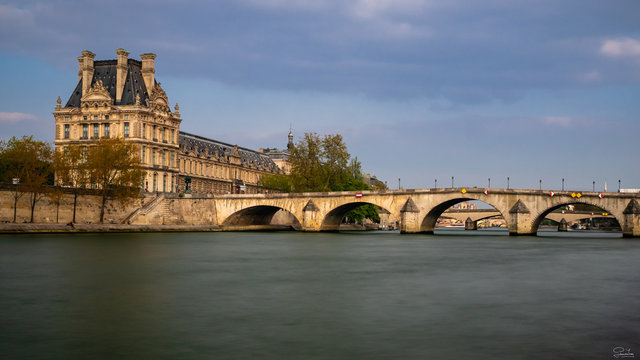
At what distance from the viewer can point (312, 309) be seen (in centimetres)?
2175

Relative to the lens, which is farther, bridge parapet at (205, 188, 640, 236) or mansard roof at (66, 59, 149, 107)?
mansard roof at (66, 59, 149, 107)

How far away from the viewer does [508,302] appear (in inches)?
909

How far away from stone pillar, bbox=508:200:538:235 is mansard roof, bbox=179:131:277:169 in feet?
220

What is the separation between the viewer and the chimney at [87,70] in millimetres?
105188

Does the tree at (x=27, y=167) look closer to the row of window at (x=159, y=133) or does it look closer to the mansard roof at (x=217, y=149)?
the row of window at (x=159, y=133)

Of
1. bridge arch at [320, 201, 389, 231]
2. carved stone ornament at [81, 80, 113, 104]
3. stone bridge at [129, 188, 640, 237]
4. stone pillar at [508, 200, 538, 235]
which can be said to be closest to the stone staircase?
stone bridge at [129, 188, 640, 237]

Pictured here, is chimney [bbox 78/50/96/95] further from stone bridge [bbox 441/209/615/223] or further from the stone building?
stone bridge [bbox 441/209/615/223]

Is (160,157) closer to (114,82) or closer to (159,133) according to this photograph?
(159,133)

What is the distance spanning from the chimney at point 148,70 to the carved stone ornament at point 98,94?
6.74 m

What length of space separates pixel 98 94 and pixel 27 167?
32.8m

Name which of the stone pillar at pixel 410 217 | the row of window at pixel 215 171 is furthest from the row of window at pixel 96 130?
the stone pillar at pixel 410 217

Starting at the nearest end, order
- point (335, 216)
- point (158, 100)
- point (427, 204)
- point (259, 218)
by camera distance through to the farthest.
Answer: point (427, 204) < point (335, 216) < point (158, 100) < point (259, 218)

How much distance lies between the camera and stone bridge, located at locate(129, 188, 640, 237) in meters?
72.2

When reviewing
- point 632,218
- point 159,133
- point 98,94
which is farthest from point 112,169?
point 632,218
